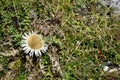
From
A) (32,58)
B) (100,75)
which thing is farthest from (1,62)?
(100,75)

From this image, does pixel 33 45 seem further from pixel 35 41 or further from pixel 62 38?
pixel 62 38

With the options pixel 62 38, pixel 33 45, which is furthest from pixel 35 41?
pixel 62 38

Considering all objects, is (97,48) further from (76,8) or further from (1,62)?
(1,62)
